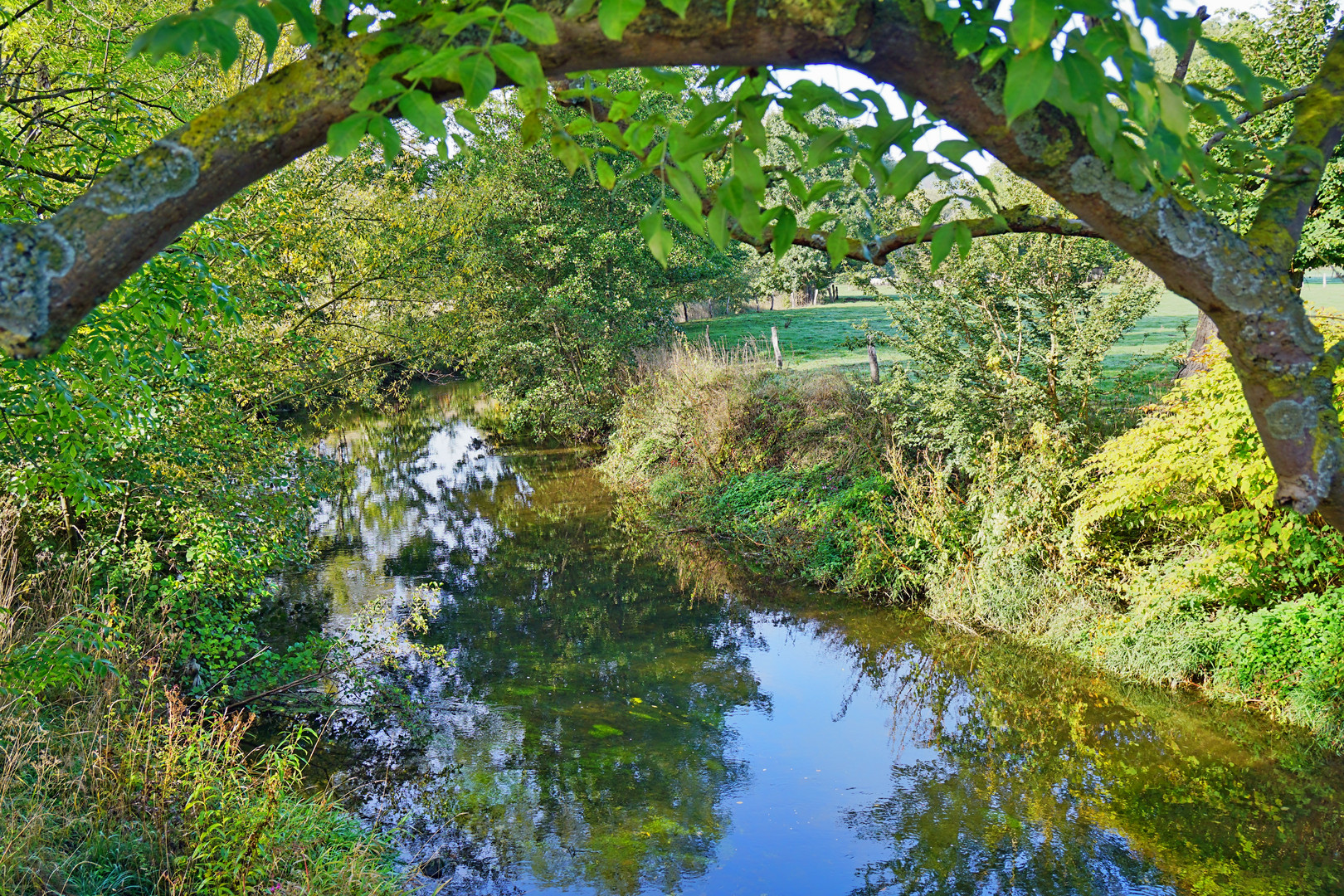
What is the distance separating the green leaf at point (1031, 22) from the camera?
4.33 ft

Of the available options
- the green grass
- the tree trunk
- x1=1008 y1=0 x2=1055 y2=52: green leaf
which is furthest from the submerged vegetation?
the green grass

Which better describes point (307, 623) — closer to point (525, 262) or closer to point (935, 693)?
point (935, 693)

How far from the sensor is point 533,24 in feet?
4.56

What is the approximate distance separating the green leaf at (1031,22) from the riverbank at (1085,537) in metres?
6.95

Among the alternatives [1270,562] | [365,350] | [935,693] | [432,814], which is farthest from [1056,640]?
[365,350]

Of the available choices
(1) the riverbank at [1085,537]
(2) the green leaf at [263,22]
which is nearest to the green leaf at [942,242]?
(2) the green leaf at [263,22]

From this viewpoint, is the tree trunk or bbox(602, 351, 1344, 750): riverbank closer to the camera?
bbox(602, 351, 1344, 750): riverbank

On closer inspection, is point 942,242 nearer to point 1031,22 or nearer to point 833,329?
point 1031,22

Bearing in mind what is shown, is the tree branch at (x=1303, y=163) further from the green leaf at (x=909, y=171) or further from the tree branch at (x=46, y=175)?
the tree branch at (x=46, y=175)

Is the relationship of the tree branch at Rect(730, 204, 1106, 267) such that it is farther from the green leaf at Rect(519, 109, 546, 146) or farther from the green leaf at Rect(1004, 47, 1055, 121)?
the green leaf at Rect(1004, 47, 1055, 121)

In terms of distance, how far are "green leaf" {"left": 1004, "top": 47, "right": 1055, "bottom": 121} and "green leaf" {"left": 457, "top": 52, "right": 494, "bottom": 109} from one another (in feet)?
2.60

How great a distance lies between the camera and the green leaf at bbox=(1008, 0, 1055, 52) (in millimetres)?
1320

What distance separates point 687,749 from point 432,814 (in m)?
2.21

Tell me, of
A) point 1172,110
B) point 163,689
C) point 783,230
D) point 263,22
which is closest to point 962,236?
point 783,230
